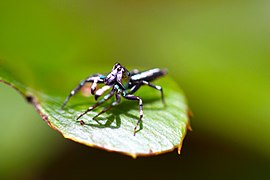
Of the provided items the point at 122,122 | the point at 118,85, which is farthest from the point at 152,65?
the point at 122,122

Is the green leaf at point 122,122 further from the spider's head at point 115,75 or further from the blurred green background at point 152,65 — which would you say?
the blurred green background at point 152,65

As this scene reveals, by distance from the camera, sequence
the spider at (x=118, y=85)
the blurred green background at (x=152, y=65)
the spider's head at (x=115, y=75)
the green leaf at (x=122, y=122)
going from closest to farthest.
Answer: the green leaf at (x=122, y=122)
the spider at (x=118, y=85)
the spider's head at (x=115, y=75)
the blurred green background at (x=152, y=65)

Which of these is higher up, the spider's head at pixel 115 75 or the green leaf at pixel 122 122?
the spider's head at pixel 115 75

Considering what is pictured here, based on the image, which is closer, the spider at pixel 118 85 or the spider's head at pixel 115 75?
the spider at pixel 118 85

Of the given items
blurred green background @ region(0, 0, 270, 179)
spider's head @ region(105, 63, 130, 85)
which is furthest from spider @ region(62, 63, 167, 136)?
blurred green background @ region(0, 0, 270, 179)

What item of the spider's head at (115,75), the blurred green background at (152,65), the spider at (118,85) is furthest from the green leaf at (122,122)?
the blurred green background at (152,65)

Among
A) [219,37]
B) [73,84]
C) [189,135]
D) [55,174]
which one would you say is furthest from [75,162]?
[219,37]
